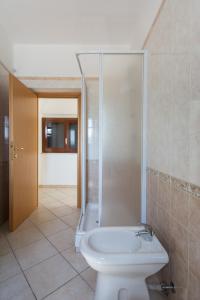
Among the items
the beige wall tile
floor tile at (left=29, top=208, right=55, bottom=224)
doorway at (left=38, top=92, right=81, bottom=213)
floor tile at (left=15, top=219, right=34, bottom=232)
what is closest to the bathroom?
the beige wall tile

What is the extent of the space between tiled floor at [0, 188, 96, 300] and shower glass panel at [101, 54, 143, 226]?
487 mm

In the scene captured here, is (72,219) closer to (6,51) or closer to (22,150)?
(22,150)

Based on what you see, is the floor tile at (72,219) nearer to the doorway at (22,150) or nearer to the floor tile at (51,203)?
the doorway at (22,150)

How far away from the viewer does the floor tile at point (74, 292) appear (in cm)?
116

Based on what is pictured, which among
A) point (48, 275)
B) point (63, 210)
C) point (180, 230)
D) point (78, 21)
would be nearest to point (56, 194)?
point (63, 210)

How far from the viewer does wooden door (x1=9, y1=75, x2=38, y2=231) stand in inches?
76.1

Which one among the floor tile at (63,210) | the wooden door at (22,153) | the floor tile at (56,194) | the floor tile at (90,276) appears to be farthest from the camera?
the floor tile at (56,194)

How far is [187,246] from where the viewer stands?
0.89 m

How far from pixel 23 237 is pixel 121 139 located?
163 cm

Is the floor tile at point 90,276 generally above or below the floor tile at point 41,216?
below

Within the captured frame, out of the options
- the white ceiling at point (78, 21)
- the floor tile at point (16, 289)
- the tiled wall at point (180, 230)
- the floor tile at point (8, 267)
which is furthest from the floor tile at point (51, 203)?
the white ceiling at point (78, 21)

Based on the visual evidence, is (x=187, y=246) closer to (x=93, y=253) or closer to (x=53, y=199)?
(x=93, y=253)

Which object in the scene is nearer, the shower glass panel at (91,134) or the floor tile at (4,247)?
the floor tile at (4,247)

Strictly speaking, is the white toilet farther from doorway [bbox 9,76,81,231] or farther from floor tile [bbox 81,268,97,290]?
doorway [bbox 9,76,81,231]
